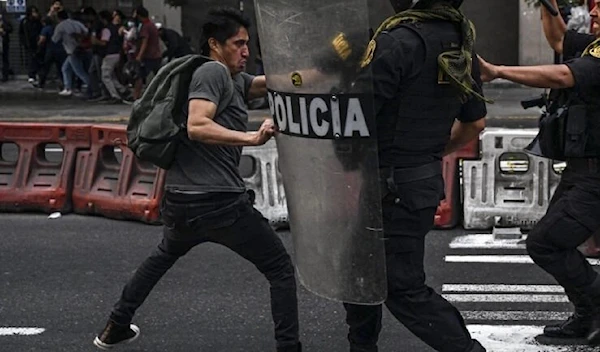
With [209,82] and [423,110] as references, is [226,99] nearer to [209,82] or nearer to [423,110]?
[209,82]

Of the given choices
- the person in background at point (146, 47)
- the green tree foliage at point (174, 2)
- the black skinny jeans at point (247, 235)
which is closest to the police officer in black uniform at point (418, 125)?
the black skinny jeans at point (247, 235)

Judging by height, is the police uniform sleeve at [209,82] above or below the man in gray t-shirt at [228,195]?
above

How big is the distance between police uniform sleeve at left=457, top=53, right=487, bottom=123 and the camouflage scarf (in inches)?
2.8

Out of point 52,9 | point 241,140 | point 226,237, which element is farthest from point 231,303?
point 52,9

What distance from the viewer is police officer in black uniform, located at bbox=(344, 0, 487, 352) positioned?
4.49 metres

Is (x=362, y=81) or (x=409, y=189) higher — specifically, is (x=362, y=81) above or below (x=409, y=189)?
above

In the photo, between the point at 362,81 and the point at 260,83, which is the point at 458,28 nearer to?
the point at 362,81

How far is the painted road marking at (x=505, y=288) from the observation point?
23.9ft

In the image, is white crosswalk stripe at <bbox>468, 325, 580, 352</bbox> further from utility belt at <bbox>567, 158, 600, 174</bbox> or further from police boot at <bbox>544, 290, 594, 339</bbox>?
utility belt at <bbox>567, 158, 600, 174</bbox>

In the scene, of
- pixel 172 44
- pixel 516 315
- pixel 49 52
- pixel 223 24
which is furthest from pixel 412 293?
pixel 49 52

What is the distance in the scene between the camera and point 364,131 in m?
4.31

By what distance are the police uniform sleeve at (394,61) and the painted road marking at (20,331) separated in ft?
9.17

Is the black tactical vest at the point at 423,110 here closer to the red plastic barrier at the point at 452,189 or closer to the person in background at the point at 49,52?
the red plastic barrier at the point at 452,189

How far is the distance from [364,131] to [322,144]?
0.56ft
